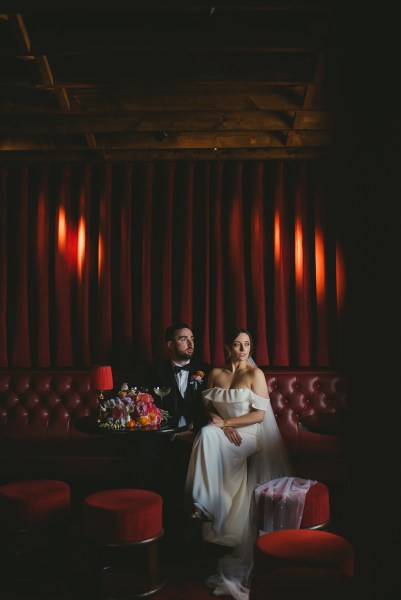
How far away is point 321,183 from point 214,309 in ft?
5.20

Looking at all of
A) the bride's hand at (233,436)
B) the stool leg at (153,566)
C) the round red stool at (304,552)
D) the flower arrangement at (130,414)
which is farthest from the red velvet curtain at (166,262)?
the round red stool at (304,552)

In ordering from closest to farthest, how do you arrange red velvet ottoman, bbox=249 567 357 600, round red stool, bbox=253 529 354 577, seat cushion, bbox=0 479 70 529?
red velvet ottoman, bbox=249 567 357 600
round red stool, bbox=253 529 354 577
seat cushion, bbox=0 479 70 529

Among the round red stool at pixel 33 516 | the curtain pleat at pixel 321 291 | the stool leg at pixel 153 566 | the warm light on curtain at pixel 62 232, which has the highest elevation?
the warm light on curtain at pixel 62 232

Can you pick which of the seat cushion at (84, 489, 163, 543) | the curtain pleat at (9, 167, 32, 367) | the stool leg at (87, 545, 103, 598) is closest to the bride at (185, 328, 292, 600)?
the seat cushion at (84, 489, 163, 543)

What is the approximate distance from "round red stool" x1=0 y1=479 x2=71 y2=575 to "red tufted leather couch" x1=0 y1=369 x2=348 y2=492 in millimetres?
916

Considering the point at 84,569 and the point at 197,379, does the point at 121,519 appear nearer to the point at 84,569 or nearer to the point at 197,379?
the point at 84,569

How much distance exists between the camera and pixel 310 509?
3.18 m

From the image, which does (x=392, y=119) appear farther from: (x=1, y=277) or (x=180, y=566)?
(x=1, y=277)

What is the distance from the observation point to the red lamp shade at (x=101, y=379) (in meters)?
4.45

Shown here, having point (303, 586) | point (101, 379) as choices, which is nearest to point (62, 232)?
point (101, 379)

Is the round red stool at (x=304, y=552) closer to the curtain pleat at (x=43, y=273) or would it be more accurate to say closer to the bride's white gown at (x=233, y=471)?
the bride's white gown at (x=233, y=471)

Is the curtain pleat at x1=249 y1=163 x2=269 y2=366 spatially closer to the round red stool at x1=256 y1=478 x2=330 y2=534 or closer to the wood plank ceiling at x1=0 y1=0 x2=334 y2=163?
the wood plank ceiling at x1=0 y1=0 x2=334 y2=163

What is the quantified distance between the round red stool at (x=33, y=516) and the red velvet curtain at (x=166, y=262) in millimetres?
1973

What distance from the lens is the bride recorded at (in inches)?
138
